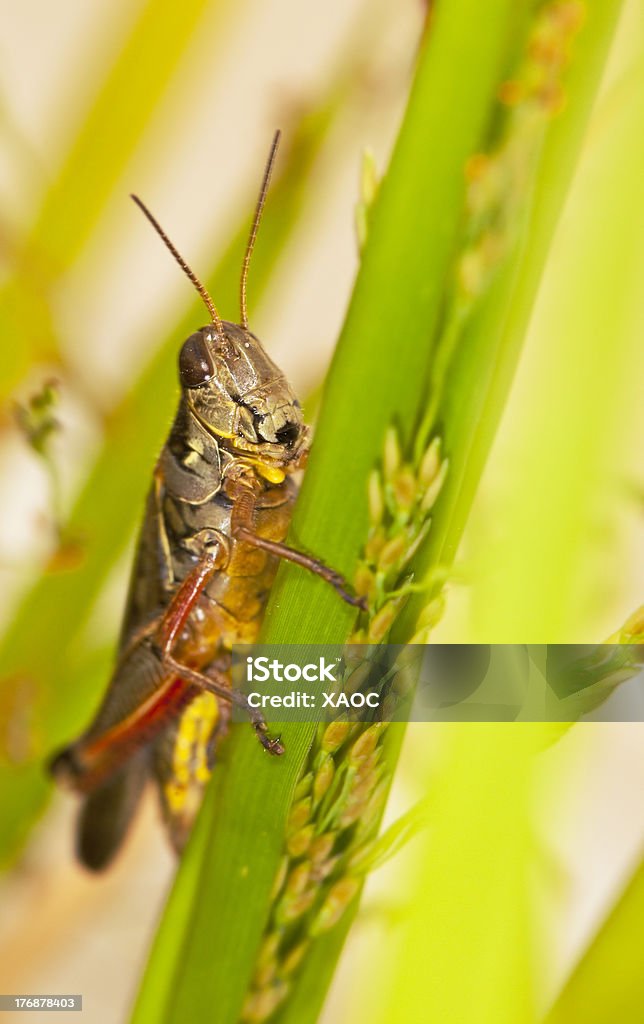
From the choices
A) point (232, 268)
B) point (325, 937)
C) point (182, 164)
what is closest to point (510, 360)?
point (325, 937)

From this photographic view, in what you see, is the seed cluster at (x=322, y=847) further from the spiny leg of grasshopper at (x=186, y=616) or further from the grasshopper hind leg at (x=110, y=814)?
the grasshopper hind leg at (x=110, y=814)

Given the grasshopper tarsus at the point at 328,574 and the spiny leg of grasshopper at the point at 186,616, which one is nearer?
the grasshopper tarsus at the point at 328,574

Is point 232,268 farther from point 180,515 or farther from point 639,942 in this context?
point 639,942

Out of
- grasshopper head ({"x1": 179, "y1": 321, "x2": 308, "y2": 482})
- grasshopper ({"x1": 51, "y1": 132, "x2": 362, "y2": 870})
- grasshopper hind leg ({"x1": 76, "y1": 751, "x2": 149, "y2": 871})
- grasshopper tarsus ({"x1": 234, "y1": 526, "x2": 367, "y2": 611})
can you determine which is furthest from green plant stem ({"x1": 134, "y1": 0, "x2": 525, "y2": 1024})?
grasshopper hind leg ({"x1": 76, "y1": 751, "x2": 149, "y2": 871})

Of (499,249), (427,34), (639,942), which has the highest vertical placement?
(427,34)

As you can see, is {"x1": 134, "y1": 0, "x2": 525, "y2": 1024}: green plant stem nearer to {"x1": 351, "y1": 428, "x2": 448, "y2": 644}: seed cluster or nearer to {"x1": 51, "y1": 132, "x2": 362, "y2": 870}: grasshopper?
{"x1": 351, "y1": 428, "x2": 448, "y2": 644}: seed cluster

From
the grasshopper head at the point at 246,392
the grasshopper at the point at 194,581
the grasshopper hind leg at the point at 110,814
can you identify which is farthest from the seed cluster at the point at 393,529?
the grasshopper hind leg at the point at 110,814

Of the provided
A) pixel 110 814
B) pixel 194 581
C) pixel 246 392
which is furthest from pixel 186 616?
pixel 110 814

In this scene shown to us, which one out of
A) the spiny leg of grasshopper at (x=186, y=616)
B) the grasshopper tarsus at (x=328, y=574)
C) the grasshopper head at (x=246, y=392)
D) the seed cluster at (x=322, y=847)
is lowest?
the seed cluster at (x=322, y=847)
